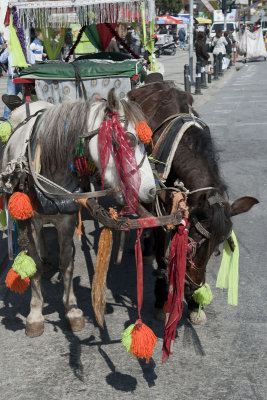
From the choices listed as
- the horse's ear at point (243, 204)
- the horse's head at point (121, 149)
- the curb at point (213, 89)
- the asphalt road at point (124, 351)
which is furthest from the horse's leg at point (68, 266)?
the curb at point (213, 89)

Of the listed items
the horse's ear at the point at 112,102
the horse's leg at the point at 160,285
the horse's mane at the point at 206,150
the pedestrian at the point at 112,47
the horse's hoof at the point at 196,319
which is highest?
the pedestrian at the point at 112,47

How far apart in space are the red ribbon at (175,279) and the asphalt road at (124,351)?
431 mm

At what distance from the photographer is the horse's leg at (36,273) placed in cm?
408

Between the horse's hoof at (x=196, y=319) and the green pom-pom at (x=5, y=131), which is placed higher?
the green pom-pom at (x=5, y=131)

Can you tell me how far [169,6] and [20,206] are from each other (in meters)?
59.3

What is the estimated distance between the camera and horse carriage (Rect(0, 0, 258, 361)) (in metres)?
3.27

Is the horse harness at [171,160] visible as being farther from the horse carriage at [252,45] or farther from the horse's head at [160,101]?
→ the horse carriage at [252,45]

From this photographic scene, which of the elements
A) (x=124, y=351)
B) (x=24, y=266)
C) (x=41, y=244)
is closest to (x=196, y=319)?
(x=124, y=351)

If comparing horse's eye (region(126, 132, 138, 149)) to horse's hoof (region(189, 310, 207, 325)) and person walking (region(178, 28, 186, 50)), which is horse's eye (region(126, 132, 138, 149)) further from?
person walking (region(178, 28, 186, 50))

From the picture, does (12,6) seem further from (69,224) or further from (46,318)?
(46,318)

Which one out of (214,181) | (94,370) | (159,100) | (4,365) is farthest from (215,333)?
(159,100)

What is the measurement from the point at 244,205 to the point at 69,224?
143cm

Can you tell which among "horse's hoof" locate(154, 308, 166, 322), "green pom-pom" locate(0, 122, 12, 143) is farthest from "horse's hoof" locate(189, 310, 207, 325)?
"green pom-pom" locate(0, 122, 12, 143)

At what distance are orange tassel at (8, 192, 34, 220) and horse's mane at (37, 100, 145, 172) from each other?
0.28 meters
